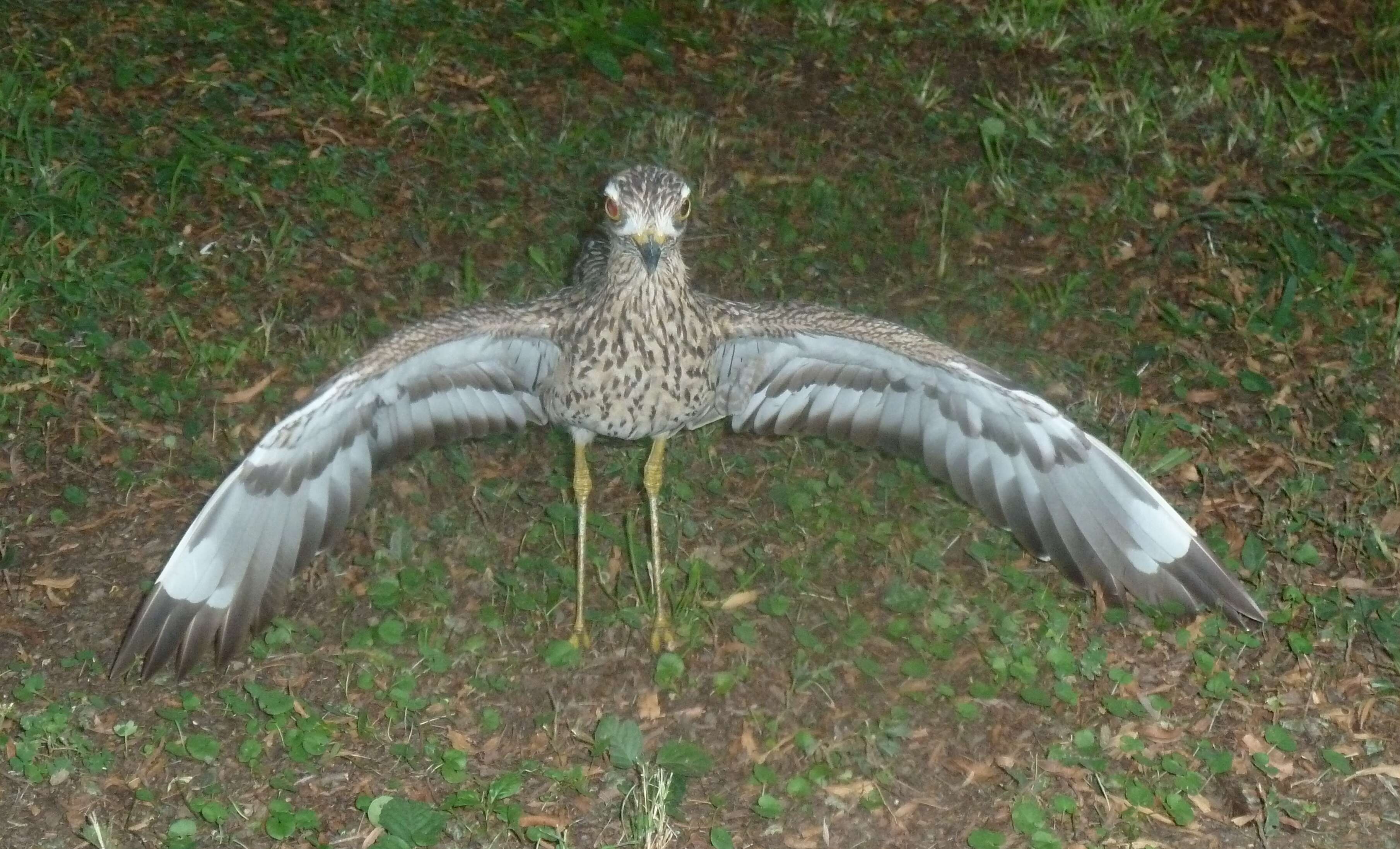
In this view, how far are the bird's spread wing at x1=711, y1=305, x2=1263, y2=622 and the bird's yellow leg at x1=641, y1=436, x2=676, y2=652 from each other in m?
0.24

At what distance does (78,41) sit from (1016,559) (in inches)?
185

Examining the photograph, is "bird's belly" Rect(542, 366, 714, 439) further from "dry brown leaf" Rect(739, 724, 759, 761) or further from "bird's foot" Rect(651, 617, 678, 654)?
"dry brown leaf" Rect(739, 724, 759, 761)

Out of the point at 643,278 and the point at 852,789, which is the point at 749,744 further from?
the point at 643,278

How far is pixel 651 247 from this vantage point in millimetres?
4371

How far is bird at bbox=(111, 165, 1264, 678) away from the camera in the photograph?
4.51 m

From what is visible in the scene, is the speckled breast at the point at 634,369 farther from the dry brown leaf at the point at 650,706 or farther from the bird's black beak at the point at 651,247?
the dry brown leaf at the point at 650,706

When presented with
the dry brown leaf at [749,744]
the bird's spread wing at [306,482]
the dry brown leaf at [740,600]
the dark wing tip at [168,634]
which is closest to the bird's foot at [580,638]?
the dry brown leaf at [740,600]

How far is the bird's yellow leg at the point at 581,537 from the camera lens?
16.4 feet

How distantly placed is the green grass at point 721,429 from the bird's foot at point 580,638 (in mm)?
66

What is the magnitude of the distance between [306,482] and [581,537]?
2.83 ft

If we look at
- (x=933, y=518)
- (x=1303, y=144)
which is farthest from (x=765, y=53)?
(x=933, y=518)

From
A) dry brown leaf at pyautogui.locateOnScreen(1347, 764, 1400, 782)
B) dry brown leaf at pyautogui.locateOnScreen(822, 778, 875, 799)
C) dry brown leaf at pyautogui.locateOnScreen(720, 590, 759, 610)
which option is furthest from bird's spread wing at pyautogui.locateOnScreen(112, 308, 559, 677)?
dry brown leaf at pyautogui.locateOnScreen(1347, 764, 1400, 782)

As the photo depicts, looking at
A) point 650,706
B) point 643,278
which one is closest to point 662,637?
point 650,706

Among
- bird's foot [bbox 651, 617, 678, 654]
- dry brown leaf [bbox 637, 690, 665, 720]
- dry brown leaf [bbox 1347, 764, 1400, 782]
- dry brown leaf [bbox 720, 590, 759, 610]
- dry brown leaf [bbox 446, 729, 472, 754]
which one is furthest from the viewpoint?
dry brown leaf [bbox 720, 590, 759, 610]
